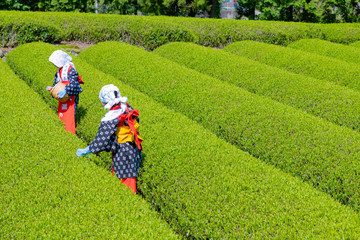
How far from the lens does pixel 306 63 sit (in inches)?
492

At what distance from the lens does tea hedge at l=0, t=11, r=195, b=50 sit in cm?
Answer: 1611

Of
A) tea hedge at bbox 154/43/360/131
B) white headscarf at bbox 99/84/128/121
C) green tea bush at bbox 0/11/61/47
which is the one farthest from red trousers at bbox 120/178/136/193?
green tea bush at bbox 0/11/61/47

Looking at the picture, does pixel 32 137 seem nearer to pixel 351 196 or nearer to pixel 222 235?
pixel 222 235

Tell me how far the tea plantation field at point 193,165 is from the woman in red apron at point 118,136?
339mm

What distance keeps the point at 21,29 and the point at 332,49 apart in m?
14.1

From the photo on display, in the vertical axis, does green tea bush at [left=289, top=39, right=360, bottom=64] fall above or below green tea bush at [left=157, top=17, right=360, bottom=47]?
below

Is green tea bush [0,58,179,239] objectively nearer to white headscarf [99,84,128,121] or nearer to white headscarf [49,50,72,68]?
white headscarf [99,84,128,121]

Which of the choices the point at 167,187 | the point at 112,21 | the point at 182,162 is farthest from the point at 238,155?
the point at 112,21

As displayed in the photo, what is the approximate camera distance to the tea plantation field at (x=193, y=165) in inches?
160

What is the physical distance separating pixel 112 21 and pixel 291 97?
10.6 m

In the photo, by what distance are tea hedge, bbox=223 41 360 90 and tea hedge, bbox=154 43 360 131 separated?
1.64 m

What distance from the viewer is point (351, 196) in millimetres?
5531

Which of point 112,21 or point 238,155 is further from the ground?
point 112,21

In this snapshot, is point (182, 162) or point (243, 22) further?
point (243, 22)
